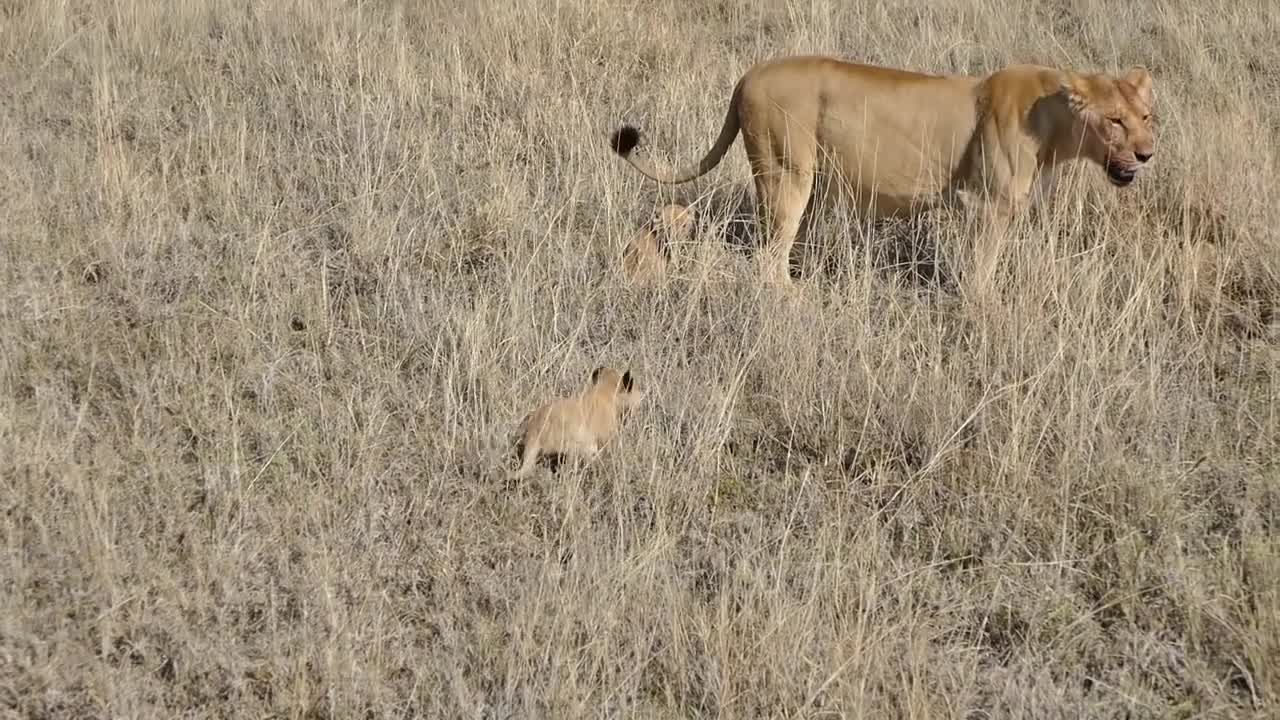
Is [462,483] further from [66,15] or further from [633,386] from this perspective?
[66,15]

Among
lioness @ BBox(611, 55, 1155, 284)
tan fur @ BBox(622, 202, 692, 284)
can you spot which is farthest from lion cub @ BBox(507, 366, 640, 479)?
lioness @ BBox(611, 55, 1155, 284)

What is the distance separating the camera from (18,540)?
3.41 m

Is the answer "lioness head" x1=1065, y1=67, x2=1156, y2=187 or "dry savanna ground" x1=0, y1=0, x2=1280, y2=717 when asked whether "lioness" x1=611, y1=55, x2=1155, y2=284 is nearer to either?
"lioness head" x1=1065, y1=67, x2=1156, y2=187

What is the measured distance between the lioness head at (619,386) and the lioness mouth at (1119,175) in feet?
7.40

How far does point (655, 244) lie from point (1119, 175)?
1.82m

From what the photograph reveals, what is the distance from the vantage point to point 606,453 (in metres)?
4.00

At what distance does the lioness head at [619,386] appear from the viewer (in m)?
4.10

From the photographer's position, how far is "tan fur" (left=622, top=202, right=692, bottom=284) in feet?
16.8

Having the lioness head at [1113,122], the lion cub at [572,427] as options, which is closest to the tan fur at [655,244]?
the lion cub at [572,427]

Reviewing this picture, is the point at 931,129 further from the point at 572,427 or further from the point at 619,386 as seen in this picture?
the point at 572,427

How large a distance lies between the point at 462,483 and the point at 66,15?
5184 millimetres

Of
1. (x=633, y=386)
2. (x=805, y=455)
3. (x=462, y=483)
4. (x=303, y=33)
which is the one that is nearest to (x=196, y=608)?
(x=462, y=483)

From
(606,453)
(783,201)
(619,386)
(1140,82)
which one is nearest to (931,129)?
(783,201)

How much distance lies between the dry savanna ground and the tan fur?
8 cm
